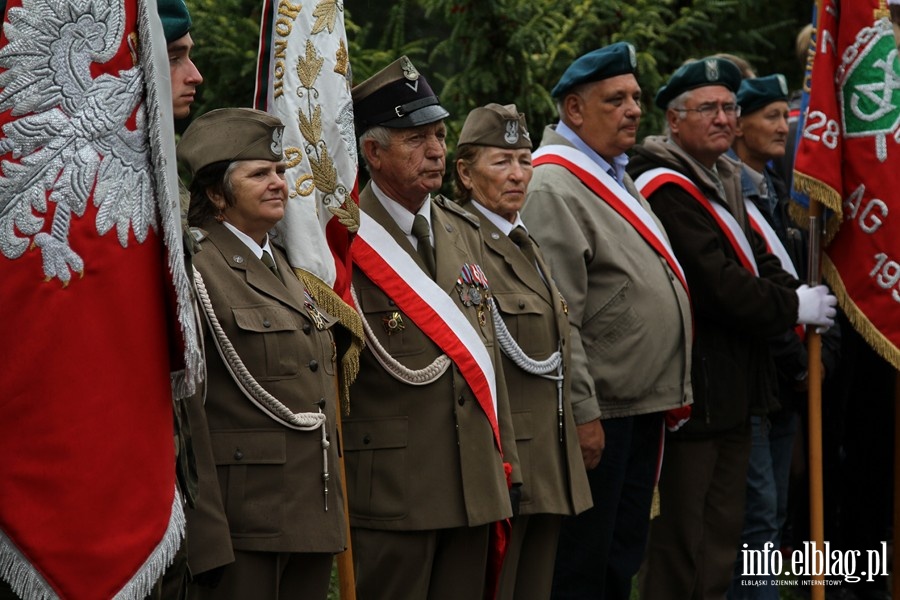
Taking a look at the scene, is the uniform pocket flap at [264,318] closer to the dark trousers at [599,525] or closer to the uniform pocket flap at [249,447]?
the uniform pocket flap at [249,447]

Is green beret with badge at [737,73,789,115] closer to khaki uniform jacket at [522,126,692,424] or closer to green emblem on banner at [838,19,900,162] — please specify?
green emblem on banner at [838,19,900,162]

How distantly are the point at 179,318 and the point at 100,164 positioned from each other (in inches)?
13.8

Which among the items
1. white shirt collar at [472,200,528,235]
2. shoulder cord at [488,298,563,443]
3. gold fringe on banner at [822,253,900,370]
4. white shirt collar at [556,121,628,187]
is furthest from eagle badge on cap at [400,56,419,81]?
gold fringe on banner at [822,253,900,370]

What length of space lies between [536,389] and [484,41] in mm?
2749

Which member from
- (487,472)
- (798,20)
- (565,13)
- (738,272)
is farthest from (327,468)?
(798,20)

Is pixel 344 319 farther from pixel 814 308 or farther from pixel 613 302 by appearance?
pixel 814 308

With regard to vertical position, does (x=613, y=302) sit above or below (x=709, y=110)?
below

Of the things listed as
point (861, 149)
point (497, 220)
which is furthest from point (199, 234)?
point (861, 149)

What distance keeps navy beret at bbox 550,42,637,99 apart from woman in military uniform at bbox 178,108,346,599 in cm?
208

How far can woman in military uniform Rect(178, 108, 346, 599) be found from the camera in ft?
11.9

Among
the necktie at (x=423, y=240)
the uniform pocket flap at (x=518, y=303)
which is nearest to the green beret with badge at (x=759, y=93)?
the uniform pocket flap at (x=518, y=303)

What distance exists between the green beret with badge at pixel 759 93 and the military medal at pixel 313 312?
137 inches

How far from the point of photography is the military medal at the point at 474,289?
4605 millimetres

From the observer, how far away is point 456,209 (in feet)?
16.1
